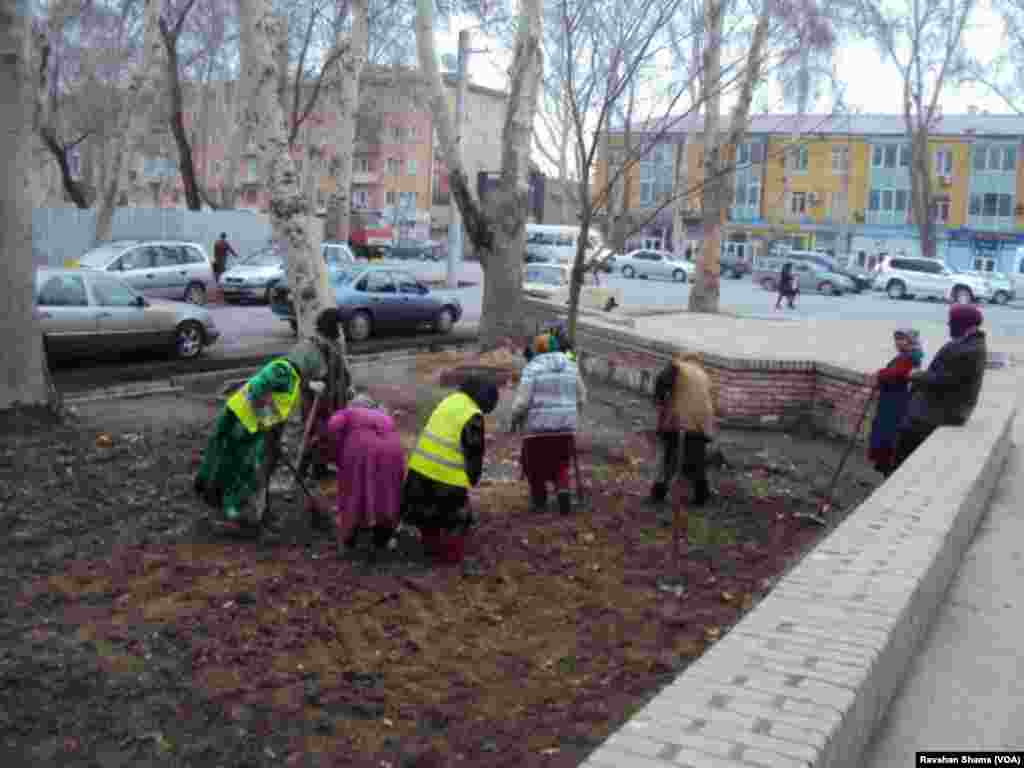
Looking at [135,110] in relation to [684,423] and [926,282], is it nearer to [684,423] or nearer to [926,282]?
[684,423]

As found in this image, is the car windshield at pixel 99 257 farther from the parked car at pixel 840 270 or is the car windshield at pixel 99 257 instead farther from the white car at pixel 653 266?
the parked car at pixel 840 270

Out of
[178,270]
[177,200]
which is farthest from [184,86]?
[177,200]

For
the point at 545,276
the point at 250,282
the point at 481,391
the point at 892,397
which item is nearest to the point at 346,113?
the point at 250,282

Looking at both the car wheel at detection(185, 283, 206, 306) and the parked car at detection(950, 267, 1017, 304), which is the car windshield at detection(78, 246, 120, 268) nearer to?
the car wheel at detection(185, 283, 206, 306)

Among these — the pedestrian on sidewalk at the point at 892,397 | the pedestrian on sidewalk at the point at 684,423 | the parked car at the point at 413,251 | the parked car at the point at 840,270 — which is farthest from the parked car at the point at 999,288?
the pedestrian on sidewalk at the point at 684,423

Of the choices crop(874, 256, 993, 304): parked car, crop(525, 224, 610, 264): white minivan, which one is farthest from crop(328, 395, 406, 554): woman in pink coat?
crop(525, 224, 610, 264): white minivan

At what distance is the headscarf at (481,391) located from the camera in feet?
22.1

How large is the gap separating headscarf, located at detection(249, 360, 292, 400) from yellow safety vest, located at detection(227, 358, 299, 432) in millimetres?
25

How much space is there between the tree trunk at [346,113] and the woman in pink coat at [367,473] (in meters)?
13.6

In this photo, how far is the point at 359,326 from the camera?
20.0 m

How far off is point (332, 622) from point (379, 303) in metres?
14.9

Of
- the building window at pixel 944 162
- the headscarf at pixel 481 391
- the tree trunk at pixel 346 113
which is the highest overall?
the building window at pixel 944 162

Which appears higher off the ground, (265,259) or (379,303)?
(265,259)

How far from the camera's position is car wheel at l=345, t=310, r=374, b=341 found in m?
19.8
